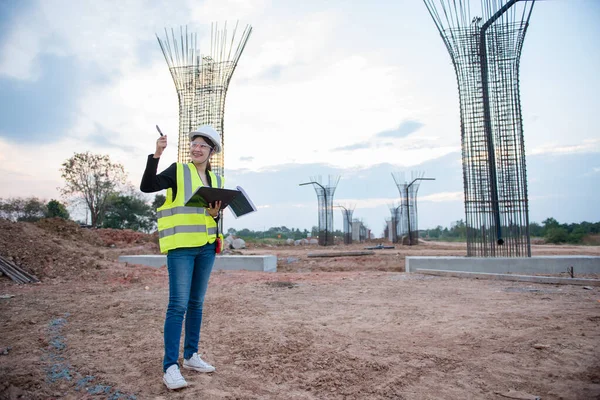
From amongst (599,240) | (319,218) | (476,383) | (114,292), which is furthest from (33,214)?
(599,240)

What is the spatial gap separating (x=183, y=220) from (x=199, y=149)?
50cm

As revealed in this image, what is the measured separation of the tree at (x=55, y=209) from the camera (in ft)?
78.8

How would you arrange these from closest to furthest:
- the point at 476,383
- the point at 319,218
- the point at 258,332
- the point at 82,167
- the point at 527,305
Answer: the point at 476,383 < the point at 258,332 < the point at 527,305 < the point at 319,218 < the point at 82,167

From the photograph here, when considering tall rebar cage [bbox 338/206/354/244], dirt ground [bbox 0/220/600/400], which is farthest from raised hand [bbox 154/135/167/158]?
tall rebar cage [bbox 338/206/354/244]

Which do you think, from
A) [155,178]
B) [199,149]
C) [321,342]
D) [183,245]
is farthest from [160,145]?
[321,342]

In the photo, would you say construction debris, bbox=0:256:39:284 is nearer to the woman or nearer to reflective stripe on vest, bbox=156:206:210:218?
the woman

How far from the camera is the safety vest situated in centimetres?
238

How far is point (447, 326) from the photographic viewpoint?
3662 millimetres

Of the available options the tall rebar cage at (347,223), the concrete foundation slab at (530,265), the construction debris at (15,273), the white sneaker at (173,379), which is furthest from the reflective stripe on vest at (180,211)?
the tall rebar cage at (347,223)

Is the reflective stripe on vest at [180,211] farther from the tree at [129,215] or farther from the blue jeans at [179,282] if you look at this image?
the tree at [129,215]

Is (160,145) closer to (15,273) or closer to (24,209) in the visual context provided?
(15,273)

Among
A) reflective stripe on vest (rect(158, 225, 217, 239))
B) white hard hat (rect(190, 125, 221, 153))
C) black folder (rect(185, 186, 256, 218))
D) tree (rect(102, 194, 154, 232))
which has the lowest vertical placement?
reflective stripe on vest (rect(158, 225, 217, 239))

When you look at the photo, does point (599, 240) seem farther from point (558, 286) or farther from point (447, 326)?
point (447, 326)

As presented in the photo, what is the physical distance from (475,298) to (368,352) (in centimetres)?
270
